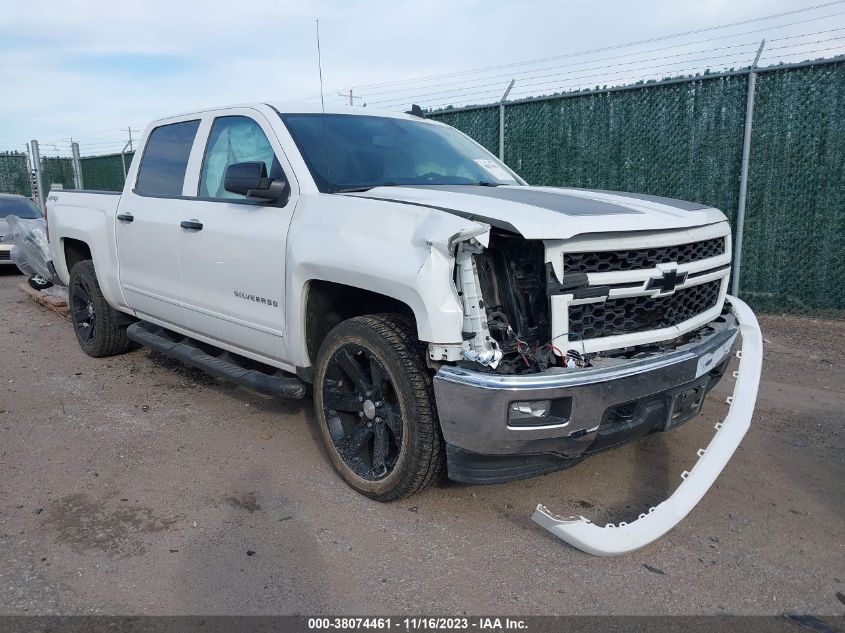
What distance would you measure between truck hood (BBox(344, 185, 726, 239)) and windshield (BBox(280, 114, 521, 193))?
26 centimetres

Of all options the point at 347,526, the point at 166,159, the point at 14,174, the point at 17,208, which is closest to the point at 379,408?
the point at 347,526

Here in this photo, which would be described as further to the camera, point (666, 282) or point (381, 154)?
point (381, 154)

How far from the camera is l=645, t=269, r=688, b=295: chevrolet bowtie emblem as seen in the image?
302cm

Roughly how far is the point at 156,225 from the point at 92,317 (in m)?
2.00

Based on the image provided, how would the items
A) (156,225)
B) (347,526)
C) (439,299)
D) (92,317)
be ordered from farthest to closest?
1. (92,317)
2. (156,225)
3. (347,526)
4. (439,299)

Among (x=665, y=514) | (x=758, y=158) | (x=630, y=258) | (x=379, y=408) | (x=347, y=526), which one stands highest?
(x=758, y=158)

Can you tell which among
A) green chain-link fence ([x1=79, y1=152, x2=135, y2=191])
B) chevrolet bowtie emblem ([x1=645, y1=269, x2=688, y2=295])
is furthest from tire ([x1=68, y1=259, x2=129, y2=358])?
green chain-link fence ([x1=79, y1=152, x2=135, y2=191])

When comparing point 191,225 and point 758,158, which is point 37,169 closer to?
point 191,225

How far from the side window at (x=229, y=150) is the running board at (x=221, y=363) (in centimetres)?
106

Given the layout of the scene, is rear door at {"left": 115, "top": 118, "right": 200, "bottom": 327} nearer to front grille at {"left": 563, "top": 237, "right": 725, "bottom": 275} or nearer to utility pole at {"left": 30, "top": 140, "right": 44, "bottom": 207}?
front grille at {"left": 563, "top": 237, "right": 725, "bottom": 275}

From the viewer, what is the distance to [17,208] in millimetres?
12539

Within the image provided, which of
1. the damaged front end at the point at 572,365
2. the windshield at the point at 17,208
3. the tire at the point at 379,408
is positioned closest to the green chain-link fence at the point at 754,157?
the damaged front end at the point at 572,365

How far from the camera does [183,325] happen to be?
476 cm

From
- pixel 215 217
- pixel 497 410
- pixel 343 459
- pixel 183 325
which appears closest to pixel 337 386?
pixel 343 459
